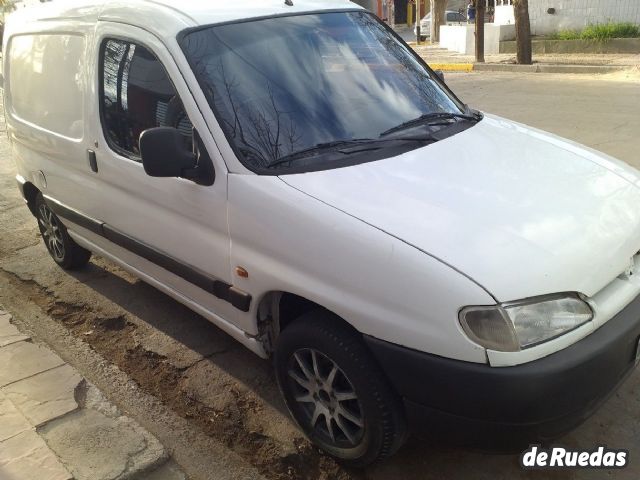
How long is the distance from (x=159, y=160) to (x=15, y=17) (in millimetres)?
2873

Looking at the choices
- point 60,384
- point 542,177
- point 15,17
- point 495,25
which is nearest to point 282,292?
point 542,177

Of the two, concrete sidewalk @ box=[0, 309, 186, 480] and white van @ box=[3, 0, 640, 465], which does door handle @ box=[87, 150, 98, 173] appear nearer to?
white van @ box=[3, 0, 640, 465]

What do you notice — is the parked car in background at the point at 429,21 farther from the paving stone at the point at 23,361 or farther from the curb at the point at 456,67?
the paving stone at the point at 23,361

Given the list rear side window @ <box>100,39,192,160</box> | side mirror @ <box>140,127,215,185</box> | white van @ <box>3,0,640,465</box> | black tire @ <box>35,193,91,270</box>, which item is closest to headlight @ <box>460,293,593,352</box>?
white van @ <box>3,0,640,465</box>

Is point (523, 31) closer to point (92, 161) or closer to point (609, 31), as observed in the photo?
point (609, 31)

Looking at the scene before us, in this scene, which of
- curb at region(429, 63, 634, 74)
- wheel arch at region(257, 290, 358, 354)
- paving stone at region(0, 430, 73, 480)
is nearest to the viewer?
paving stone at region(0, 430, 73, 480)

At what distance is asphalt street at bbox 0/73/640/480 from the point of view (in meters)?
2.73

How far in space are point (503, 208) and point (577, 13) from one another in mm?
16857

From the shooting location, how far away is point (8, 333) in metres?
3.92

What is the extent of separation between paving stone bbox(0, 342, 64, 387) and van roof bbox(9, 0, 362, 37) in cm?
195

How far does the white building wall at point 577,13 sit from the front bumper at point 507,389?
16.5 metres

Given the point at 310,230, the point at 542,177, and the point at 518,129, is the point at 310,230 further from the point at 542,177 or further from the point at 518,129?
the point at 518,129

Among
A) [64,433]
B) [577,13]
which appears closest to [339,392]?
[64,433]

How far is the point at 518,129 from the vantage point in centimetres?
345
